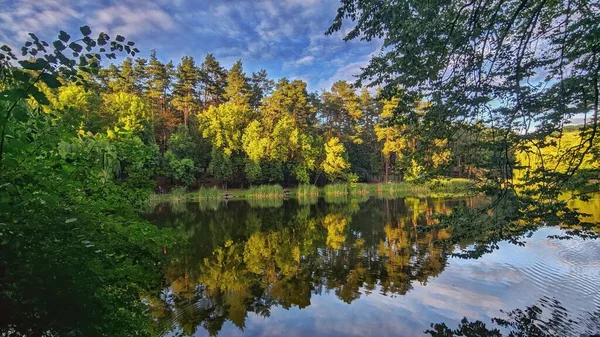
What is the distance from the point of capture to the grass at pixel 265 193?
3222cm

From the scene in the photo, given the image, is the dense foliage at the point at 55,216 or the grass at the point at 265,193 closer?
the dense foliage at the point at 55,216

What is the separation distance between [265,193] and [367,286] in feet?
83.1

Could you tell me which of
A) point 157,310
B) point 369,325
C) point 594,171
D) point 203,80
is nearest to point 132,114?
point 203,80

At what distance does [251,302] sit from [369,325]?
2.37m

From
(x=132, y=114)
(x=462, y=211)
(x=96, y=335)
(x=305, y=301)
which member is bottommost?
(x=305, y=301)

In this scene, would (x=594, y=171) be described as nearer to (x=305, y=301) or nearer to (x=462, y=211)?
(x=462, y=211)

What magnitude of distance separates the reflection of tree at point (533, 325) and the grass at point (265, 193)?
27071mm

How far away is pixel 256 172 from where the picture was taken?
34250mm

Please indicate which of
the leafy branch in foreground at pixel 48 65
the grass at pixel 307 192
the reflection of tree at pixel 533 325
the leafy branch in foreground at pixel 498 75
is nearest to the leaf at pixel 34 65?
the leafy branch in foreground at pixel 48 65

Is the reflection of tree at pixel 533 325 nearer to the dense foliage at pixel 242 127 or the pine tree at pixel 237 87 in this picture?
the dense foliage at pixel 242 127

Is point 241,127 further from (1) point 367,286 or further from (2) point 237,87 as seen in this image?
(1) point 367,286

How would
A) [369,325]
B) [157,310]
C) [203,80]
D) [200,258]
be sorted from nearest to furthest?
[369,325], [157,310], [200,258], [203,80]

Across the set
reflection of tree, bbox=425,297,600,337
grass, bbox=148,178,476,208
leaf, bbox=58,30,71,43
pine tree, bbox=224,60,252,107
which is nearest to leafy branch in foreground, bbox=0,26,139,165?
leaf, bbox=58,30,71,43

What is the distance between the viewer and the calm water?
575 centimetres
